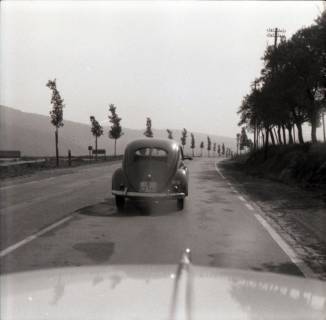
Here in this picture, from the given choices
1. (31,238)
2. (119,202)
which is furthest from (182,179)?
(31,238)

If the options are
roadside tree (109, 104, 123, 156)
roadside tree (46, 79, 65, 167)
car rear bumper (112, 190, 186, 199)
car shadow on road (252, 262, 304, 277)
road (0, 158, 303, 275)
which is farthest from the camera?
roadside tree (109, 104, 123, 156)

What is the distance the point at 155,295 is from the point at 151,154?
11.1 m

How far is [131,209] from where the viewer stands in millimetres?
13977

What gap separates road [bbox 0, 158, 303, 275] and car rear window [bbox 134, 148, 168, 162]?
1225 millimetres

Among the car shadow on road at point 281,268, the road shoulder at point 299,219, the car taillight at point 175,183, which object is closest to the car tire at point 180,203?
the car taillight at point 175,183

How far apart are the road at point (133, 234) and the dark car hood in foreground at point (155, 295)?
3447 mm

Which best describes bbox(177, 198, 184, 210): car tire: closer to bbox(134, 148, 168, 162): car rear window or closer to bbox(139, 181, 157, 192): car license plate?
bbox(139, 181, 157, 192): car license plate

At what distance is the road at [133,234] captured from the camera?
7.72 metres

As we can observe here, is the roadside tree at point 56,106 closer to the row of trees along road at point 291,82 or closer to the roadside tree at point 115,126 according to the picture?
the row of trees along road at point 291,82

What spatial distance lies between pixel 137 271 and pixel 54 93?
4183 cm

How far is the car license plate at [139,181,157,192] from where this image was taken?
13.5 meters

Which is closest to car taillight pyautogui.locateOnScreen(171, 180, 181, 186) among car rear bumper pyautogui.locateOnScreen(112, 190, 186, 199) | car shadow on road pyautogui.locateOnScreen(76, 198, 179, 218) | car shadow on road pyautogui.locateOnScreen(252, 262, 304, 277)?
car rear bumper pyautogui.locateOnScreen(112, 190, 186, 199)

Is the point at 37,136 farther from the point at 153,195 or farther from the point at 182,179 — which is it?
the point at 153,195

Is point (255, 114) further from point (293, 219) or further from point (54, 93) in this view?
point (293, 219)
